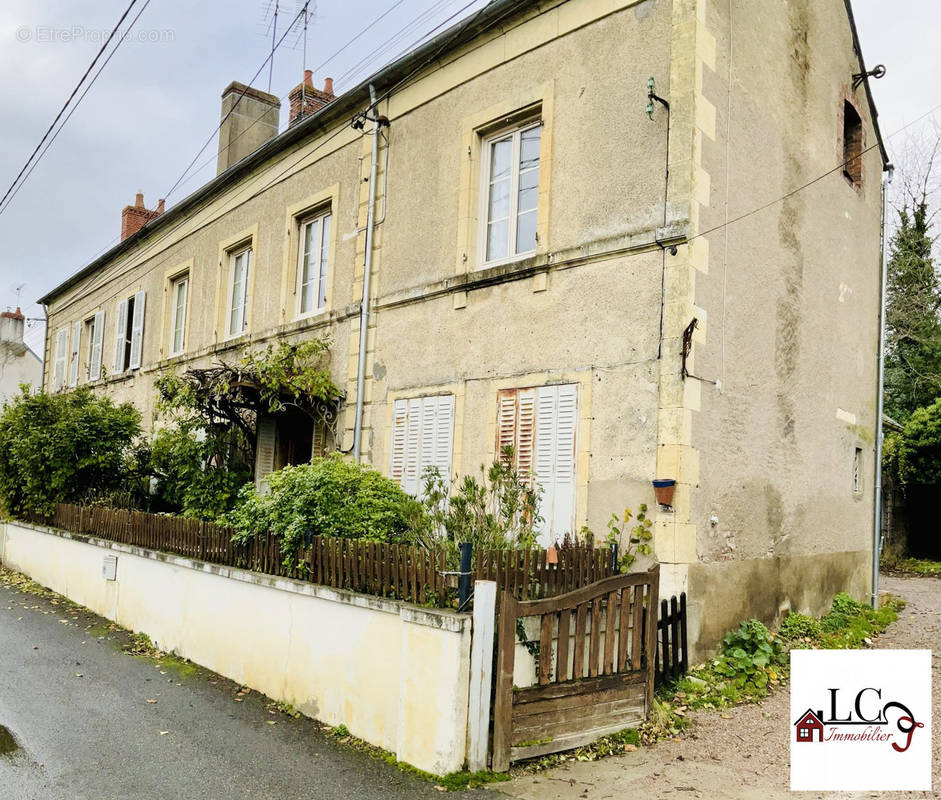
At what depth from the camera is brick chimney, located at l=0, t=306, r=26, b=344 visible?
3459cm

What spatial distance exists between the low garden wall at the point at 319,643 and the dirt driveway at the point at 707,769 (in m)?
0.65

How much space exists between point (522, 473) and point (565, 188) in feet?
9.18

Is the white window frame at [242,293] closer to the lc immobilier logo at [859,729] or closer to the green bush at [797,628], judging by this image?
the green bush at [797,628]

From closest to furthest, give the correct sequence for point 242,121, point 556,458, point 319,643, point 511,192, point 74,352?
point 319,643
point 556,458
point 511,192
point 242,121
point 74,352

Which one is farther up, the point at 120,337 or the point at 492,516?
the point at 120,337

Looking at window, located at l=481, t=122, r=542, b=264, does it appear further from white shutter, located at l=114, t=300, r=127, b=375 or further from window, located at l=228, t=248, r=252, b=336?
white shutter, located at l=114, t=300, r=127, b=375

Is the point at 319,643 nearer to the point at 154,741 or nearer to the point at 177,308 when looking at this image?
the point at 154,741

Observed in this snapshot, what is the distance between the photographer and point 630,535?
7059mm

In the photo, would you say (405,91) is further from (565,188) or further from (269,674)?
(269,674)

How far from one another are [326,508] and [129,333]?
12881 millimetres

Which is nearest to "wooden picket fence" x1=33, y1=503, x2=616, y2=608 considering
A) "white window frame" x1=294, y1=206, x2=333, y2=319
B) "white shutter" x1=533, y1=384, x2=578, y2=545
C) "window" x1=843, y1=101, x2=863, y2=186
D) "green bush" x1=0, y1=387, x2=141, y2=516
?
"white shutter" x1=533, y1=384, x2=578, y2=545

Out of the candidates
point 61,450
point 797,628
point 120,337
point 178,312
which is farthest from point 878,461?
point 120,337

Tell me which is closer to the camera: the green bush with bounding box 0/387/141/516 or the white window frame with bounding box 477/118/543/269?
the white window frame with bounding box 477/118/543/269

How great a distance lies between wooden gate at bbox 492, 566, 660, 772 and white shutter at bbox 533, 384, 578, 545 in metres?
1.69
